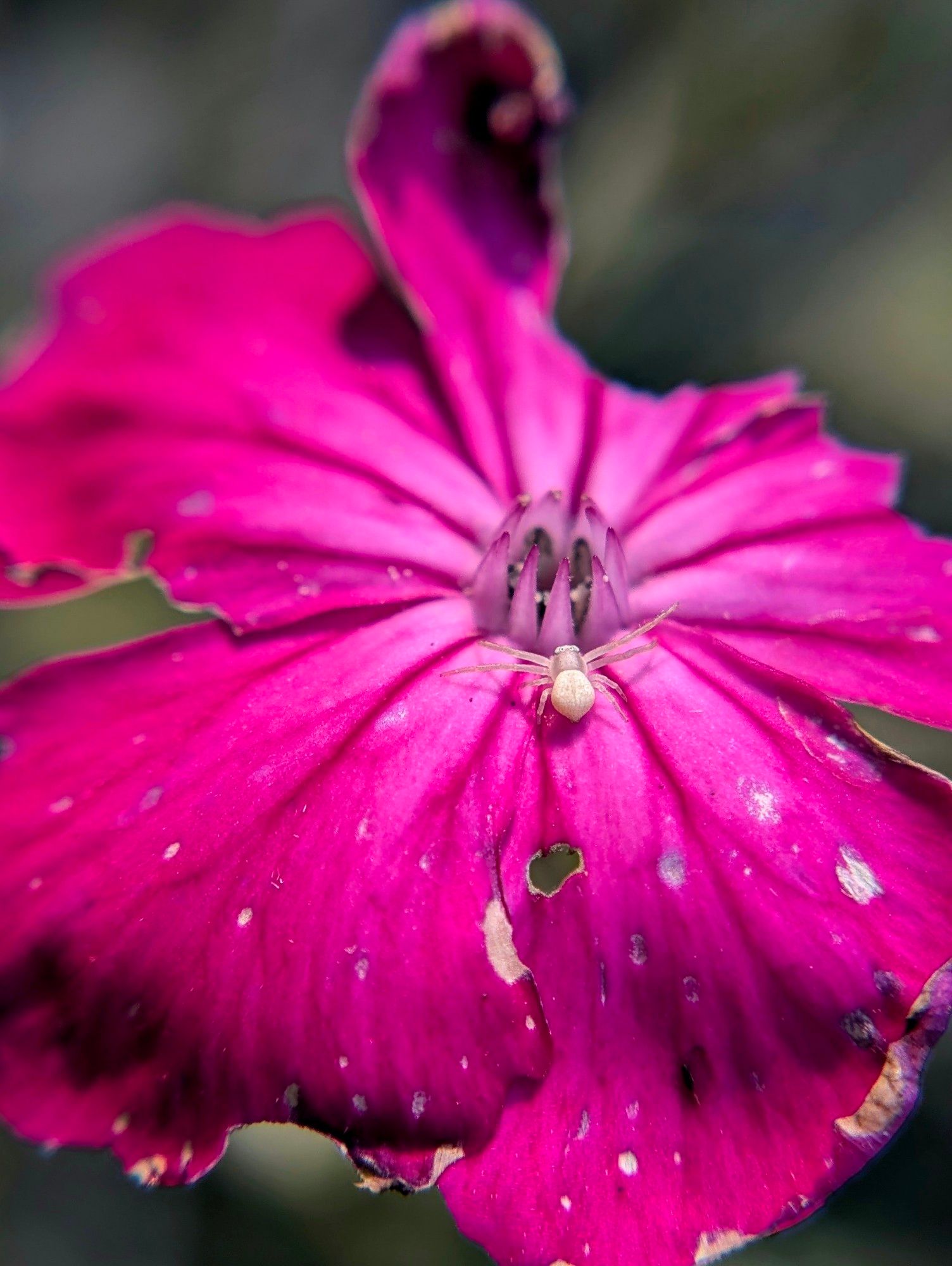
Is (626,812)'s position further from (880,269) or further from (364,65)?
(364,65)

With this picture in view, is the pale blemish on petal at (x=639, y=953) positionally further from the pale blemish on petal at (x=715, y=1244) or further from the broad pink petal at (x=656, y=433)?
the broad pink petal at (x=656, y=433)

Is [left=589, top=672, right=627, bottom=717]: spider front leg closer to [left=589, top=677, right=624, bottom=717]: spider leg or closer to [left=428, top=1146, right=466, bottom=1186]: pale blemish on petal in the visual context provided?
[left=589, top=677, right=624, bottom=717]: spider leg

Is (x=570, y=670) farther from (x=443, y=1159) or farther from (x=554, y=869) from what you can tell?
(x=443, y=1159)

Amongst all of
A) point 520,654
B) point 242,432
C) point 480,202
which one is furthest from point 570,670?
point 480,202

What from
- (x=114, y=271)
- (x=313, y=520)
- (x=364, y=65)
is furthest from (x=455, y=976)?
(x=364, y=65)

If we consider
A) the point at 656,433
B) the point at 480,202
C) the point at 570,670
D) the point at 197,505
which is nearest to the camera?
the point at 570,670

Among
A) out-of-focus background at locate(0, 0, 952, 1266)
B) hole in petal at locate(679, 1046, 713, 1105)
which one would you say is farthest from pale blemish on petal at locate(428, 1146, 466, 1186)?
out-of-focus background at locate(0, 0, 952, 1266)

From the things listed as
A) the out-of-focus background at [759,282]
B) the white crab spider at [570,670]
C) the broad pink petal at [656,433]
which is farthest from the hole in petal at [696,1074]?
the out-of-focus background at [759,282]
